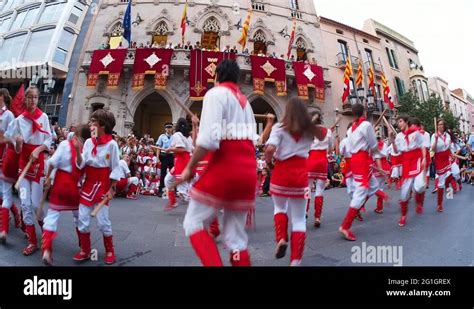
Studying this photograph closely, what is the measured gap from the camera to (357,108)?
4.96 meters

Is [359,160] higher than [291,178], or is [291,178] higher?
[359,160]

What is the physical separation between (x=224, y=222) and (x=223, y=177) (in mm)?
469

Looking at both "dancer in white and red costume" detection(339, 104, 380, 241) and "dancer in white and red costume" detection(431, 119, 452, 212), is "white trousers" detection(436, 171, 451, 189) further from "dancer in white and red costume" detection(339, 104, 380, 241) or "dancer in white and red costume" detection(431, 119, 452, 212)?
"dancer in white and red costume" detection(339, 104, 380, 241)

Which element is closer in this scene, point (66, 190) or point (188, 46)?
point (66, 190)

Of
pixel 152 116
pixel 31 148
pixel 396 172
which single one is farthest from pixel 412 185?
pixel 152 116

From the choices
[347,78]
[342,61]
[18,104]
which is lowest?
[18,104]

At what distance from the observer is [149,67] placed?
61.4 feet

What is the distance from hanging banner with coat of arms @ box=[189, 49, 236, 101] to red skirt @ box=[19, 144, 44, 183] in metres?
15.1

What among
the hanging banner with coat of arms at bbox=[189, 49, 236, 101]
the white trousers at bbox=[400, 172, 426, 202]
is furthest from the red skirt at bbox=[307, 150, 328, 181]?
the hanging banner with coat of arms at bbox=[189, 49, 236, 101]

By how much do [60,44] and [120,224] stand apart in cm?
2269

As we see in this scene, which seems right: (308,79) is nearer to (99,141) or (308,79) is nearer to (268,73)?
(268,73)

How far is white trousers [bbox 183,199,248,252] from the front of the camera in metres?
2.27
